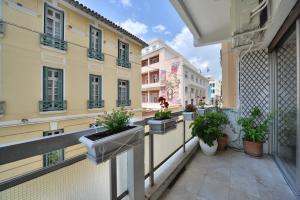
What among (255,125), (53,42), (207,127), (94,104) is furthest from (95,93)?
(255,125)

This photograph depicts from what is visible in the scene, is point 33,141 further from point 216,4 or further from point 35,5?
point 35,5

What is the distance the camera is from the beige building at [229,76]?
10.5 feet

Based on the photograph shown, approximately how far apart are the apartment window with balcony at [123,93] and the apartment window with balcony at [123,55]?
72 centimetres

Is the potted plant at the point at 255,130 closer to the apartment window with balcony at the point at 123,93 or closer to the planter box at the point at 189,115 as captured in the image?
the planter box at the point at 189,115

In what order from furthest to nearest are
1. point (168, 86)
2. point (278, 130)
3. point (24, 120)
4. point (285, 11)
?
point (168, 86) → point (24, 120) → point (278, 130) → point (285, 11)

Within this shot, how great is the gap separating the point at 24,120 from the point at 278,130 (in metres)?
5.37

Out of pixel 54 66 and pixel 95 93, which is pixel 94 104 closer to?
pixel 95 93

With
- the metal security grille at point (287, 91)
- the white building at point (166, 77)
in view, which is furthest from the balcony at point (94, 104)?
the white building at point (166, 77)

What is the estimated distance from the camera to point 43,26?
13.7 feet

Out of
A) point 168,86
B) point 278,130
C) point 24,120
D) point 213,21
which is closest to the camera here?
point 278,130

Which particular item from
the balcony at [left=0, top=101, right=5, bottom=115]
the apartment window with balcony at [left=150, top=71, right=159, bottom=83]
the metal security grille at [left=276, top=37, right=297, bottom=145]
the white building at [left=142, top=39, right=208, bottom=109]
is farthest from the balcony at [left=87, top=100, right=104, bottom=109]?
the apartment window with balcony at [left=150, top=71, right=159, bottom=83]

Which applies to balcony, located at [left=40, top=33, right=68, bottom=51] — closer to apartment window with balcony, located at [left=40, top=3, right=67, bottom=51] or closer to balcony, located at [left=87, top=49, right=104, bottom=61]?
apartment window with balcony, located at [left=40, top=3, right=67, bottom=51]

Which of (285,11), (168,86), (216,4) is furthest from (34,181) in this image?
(168,86)

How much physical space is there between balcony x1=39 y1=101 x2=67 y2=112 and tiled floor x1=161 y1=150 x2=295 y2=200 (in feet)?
13.5
